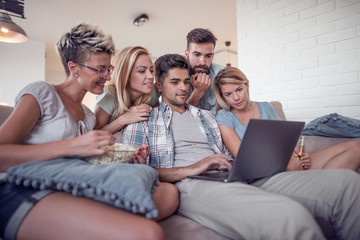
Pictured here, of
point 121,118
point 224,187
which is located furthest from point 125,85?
point 224,187

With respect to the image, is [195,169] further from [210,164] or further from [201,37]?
[201,37]

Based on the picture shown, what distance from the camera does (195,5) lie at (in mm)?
4020

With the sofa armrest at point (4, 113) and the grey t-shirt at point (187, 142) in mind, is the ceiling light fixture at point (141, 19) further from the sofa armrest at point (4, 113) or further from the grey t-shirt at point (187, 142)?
the sofa armrest at point (4, 113)

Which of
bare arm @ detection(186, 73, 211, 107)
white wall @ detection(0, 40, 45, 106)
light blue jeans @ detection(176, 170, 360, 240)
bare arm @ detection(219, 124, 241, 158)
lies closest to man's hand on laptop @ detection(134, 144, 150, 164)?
light blue jeans @ detection(176, 170, 360, 240)

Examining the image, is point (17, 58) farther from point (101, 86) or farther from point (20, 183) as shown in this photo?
point (20, 183)

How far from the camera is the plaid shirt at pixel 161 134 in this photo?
1.46 meters

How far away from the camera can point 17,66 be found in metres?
5.04

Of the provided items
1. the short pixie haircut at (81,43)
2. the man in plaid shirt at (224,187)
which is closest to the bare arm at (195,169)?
the man in plaid shirt at (224,187)

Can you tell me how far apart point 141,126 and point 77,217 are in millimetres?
820

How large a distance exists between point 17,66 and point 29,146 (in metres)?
5.08

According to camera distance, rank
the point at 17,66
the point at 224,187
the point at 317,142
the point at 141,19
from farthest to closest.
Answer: the point at 17,66 < the point at 141,19 < the point at 317,142 < the point at 224,187

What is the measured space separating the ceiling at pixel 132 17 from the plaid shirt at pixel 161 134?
2.84 meters

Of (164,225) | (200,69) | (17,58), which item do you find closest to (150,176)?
(164,225)

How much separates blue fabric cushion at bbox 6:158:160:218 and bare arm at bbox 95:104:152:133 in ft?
2.20
